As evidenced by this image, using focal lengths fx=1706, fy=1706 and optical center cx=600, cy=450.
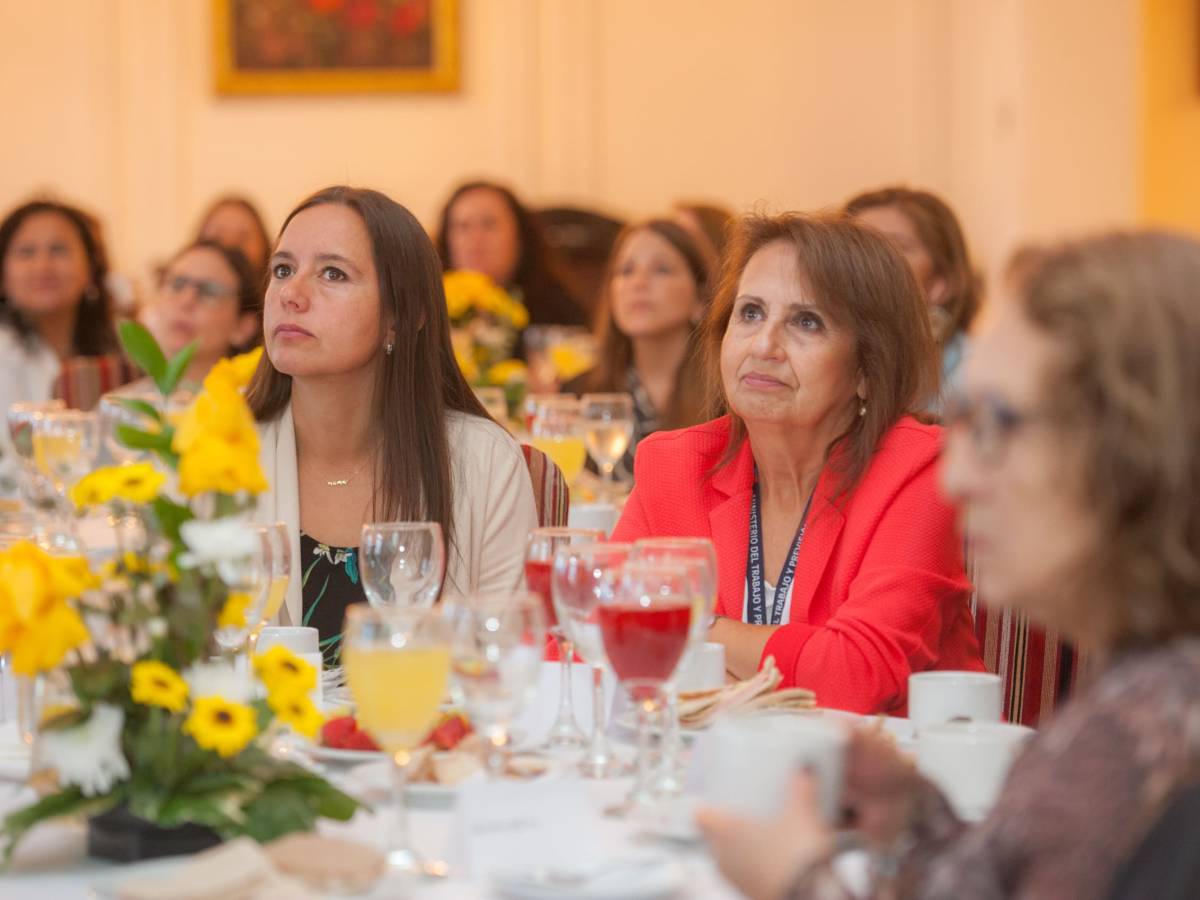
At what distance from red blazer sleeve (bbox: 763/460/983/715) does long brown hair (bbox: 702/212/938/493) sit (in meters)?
0.13

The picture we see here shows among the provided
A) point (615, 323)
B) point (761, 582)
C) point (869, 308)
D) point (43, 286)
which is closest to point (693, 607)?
point (761, 582)

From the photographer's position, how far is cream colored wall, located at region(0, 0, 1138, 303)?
8.09 m

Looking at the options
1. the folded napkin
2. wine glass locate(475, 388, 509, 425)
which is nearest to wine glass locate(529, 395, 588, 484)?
wine glass locate(475, 388, 509, 425)

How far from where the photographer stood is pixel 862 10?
26.5 ft

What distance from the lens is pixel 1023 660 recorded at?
2334 millimetres

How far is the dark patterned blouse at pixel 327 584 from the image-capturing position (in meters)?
2.52

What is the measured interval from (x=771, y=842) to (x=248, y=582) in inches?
19.7

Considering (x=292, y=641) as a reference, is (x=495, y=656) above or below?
above

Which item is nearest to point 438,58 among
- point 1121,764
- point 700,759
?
point 700,759

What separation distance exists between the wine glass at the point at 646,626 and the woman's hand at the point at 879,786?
271 millimetres

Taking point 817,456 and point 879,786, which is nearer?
point 879,786

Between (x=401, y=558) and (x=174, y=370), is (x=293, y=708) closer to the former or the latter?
(x=174, y=370)

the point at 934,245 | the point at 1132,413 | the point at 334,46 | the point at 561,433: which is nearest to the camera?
the point at 1132,413

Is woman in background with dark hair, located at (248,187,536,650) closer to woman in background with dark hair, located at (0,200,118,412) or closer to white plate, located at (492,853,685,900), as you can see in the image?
white plate, located at (492,853,685,900)
